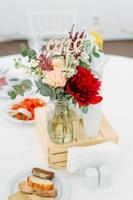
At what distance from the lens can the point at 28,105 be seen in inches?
57.9

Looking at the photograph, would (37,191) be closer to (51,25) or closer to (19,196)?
(19,196)

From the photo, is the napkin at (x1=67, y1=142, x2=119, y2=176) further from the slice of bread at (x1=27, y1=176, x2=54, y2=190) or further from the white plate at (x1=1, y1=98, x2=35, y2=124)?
the white plate at (x1=1, y1=98, x2=35, y2=124)

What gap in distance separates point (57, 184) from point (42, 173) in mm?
67

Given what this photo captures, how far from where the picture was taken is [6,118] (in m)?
1.43

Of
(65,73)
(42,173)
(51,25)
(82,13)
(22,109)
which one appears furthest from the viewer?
(82,13)

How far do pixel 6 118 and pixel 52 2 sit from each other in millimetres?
2615

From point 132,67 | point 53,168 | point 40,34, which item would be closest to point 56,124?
point 53,168

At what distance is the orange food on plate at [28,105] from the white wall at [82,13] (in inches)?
98.3

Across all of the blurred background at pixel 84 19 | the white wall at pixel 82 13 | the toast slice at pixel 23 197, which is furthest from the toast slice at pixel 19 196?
the white wall at pixel 82 13

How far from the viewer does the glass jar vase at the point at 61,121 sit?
3.59ft

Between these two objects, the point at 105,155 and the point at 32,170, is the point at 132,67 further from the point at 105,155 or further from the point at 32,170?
the point at 32,170

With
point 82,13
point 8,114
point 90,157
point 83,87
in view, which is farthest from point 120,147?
point 82,13

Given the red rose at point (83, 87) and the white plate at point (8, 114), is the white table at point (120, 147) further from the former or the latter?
the red rose at point (83, 87)

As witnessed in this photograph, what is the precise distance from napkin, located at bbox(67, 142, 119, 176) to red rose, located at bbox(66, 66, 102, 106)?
0.70ft
